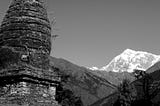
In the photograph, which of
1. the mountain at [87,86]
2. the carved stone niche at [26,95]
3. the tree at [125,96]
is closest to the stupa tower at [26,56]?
the carved stone niche at [26,95]

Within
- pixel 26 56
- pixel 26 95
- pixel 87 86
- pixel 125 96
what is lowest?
pixel 87 86

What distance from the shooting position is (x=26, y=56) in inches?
385

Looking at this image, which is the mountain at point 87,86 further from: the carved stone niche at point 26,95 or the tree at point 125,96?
the carved stone niche at point 26,95

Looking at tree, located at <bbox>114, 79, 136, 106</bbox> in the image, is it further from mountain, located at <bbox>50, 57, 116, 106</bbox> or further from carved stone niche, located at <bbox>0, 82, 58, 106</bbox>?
mountain, located at <bbox>50, 57, 116, 106</bbox>

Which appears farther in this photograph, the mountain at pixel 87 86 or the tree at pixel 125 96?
the mountain at pixel 87 86

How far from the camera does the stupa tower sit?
902cm

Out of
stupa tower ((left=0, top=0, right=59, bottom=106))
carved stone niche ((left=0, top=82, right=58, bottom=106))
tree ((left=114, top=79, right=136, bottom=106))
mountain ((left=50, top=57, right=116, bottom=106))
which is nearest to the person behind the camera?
carved stone niche ((left=0, top=82, right=58, bottom=106))

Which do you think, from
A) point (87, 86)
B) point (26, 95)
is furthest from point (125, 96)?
point (87, 86)

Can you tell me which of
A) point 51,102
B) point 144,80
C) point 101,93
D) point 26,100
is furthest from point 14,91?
point 101,93

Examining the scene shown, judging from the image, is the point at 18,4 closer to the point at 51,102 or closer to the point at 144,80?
the point at 51,102

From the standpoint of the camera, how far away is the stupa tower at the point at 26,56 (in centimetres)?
902

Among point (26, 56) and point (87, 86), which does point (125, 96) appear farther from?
point (87, 86)

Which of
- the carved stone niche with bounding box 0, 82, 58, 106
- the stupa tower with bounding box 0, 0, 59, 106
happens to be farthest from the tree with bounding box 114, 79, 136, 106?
the carved stone niche with bounding box 0, 82, 58, 106

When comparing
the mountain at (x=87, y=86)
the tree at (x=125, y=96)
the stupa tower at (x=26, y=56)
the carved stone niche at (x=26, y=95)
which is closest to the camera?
the carved stone niche at (x=26, y=95)
